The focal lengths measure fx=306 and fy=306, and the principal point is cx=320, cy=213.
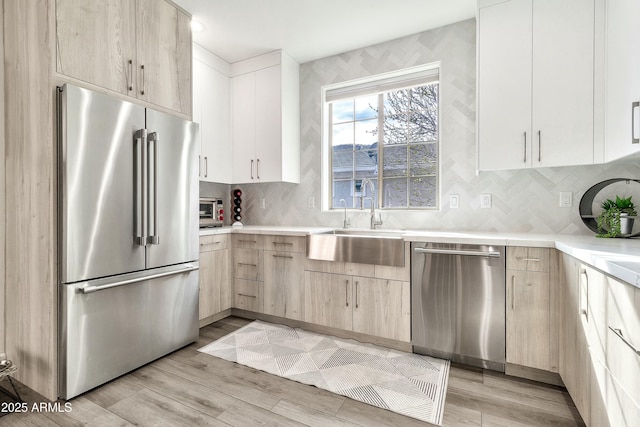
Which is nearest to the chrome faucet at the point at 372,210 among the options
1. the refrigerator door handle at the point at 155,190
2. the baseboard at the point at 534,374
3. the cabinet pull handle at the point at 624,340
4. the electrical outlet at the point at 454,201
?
the electrical outlet at the point at 454,201

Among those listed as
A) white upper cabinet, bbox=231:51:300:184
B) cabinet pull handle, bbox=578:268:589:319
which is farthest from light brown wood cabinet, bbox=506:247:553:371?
white upper cabinet, bbox=231:51:300:184

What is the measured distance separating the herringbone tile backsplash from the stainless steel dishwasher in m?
→ 0.67

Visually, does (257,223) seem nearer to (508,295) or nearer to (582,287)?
(508,295)

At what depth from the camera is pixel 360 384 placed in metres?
1.97

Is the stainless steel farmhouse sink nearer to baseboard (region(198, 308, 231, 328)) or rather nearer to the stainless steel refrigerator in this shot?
the stainless steel refrigerator

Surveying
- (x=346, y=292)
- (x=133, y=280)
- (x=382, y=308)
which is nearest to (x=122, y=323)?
(x=133, y=280)

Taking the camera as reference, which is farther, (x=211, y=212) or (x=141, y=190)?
(x=211, y=212)

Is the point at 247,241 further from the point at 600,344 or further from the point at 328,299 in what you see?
the point at 600,344

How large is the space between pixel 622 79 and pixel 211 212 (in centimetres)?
351

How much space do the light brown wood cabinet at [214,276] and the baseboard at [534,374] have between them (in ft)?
8.17

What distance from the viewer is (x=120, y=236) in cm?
203

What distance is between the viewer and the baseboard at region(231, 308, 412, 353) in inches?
97.6

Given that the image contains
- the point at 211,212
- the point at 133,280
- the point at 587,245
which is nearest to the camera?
the point at 587,245

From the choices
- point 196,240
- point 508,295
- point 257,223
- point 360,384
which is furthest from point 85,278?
point 508,295
